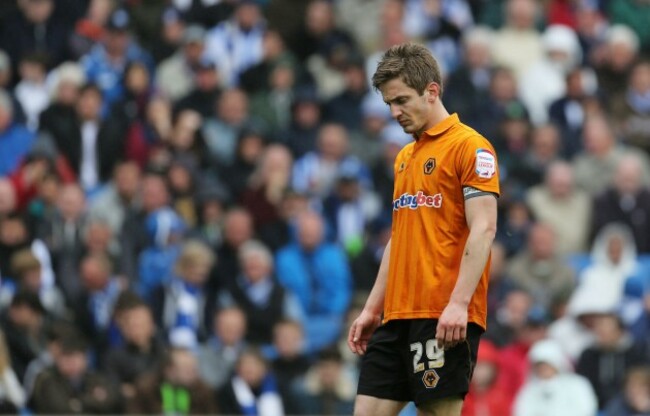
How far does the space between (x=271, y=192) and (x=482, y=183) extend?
28.1 ft

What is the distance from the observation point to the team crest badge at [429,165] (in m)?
7.27

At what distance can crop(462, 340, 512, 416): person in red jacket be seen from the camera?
42.2ft

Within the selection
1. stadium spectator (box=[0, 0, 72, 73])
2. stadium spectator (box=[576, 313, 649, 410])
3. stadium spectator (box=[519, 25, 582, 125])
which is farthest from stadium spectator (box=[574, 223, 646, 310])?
stadium spectator (box=[0, 0, 72, 73])

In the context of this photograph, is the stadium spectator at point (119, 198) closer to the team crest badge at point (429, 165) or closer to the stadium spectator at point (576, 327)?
the stadium spectator at point (576, 327)

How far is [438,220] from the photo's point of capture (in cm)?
722

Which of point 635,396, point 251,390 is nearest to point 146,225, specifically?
point 251,390

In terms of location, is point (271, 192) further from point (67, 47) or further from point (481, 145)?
point (481, 145)

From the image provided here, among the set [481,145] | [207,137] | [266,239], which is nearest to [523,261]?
[266,239]

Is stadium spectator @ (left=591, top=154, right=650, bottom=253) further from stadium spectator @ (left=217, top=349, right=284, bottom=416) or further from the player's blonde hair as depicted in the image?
the player's blonde hair

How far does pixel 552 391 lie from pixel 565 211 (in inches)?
127

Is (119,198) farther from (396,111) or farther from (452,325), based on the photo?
(452,325)

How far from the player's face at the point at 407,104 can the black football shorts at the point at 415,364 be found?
916mm

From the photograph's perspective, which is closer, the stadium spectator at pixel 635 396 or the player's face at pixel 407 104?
the player's face at pixel 407 104

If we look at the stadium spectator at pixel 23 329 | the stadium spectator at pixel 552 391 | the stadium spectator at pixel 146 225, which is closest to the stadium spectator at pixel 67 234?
the stadium spectator at pixel 146 225
